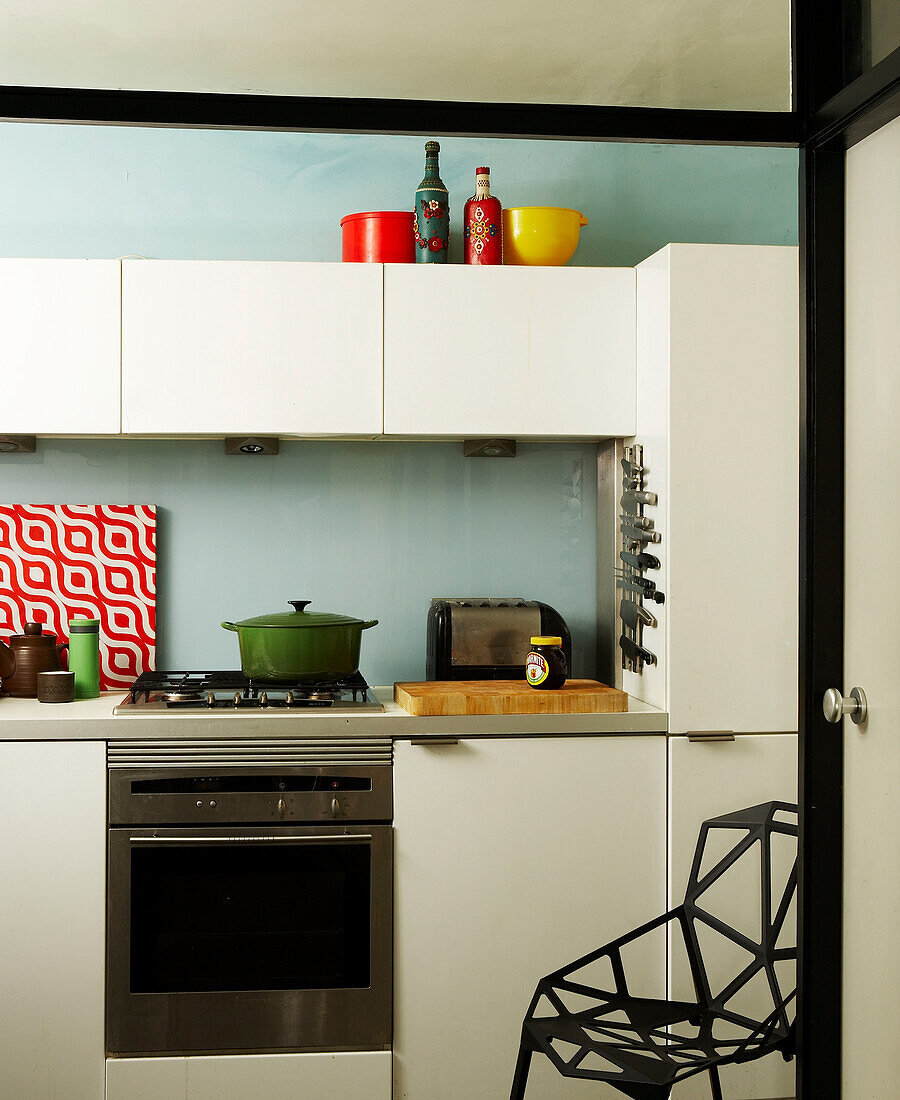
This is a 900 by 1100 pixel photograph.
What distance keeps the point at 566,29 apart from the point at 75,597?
191cm

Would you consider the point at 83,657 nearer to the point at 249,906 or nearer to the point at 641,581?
the point at 249,906

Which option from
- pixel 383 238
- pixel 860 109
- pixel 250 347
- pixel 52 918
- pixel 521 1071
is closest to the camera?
pixel 860 109

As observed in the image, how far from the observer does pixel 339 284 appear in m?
2.63

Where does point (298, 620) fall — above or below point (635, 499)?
below

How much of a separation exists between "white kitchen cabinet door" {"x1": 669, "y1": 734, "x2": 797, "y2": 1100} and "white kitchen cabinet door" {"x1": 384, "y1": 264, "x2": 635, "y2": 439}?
808mm

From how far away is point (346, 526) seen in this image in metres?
2.99

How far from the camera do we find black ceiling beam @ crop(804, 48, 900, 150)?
1.49m

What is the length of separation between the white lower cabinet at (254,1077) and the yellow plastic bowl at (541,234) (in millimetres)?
1915

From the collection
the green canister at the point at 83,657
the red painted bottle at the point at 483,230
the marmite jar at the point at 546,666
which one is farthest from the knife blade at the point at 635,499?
the green canister at the point at 83,657

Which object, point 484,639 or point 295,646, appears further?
point 484,639

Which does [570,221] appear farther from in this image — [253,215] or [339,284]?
[253,215]

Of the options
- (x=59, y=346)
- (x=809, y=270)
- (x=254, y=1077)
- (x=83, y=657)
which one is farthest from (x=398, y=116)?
(x=254, y=1077)

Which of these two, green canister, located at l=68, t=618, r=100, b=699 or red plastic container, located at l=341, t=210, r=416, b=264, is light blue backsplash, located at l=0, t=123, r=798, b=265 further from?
green canister, located at l=68, t=618, r=100, b=699

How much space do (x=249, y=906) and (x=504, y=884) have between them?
57cm
